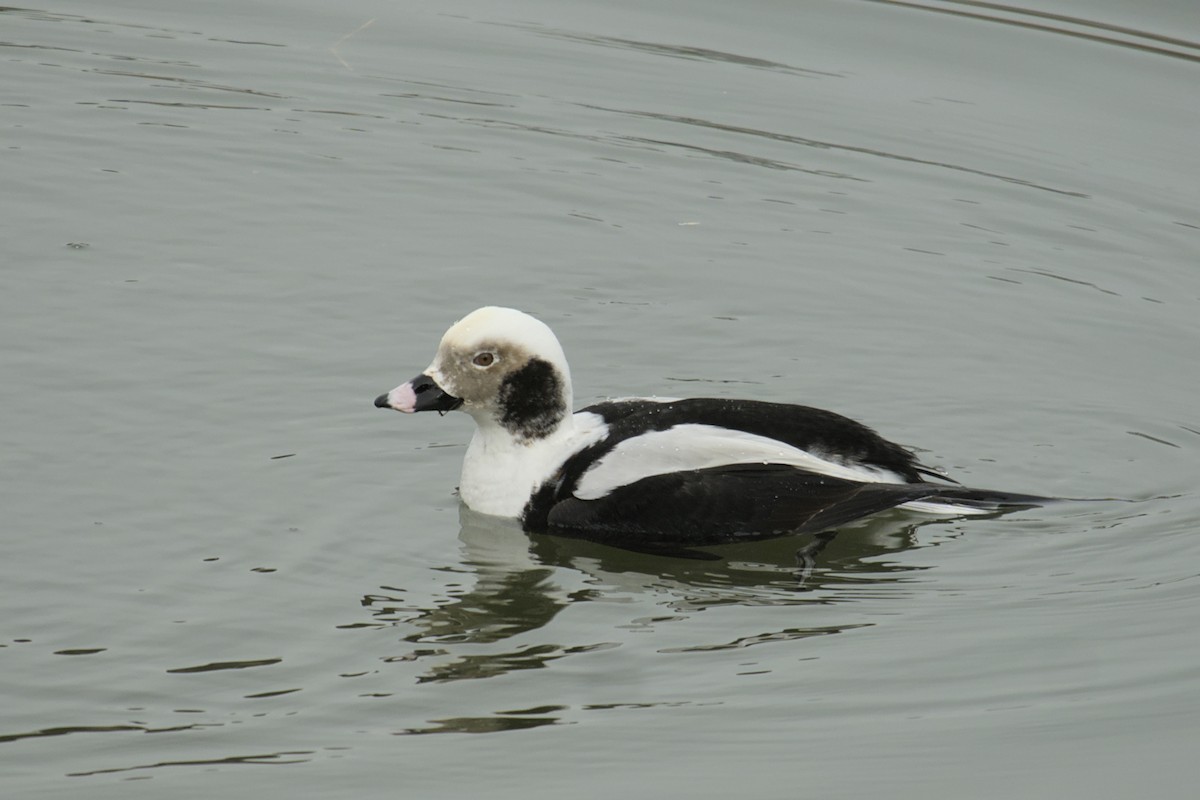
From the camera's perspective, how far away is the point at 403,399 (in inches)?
316

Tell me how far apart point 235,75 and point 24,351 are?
4.93m

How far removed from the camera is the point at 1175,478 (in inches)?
333

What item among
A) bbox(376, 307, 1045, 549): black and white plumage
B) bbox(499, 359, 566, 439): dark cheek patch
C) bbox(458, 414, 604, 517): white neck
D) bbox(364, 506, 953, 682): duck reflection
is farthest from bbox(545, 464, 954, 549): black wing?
bbox(499, 359, 566, 439): dark cheek patch

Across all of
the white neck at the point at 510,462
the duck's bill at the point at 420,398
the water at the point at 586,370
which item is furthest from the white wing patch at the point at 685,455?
the duck's bill at the point at 420,398

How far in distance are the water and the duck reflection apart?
0.10ft

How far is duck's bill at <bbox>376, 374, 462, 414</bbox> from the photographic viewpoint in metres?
8.00

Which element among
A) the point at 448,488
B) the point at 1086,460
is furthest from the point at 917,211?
the point at 448,488

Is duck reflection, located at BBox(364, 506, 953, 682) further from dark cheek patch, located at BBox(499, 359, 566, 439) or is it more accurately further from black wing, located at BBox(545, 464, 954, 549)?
dark cheek patch, located at BBox(499, 359, 566, 439)

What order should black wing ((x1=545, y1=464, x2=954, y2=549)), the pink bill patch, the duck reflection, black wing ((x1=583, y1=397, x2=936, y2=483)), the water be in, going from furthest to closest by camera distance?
the pink bill patch, black wing ((x1=583, y1=397, x2=936, y2=483)), black wing ((x1=545, y1=464, x2=954, y2=549)), the duck reflection, the water

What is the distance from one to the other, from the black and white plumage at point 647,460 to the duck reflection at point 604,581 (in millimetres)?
114

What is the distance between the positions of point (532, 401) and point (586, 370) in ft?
4.53

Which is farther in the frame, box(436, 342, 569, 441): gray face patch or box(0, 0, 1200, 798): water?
box(436, 342, 569, 441): gray face patch

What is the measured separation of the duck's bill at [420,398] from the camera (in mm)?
7996

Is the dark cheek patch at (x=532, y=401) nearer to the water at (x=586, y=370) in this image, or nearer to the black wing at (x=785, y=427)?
the black wing at (x=785, y=427)
